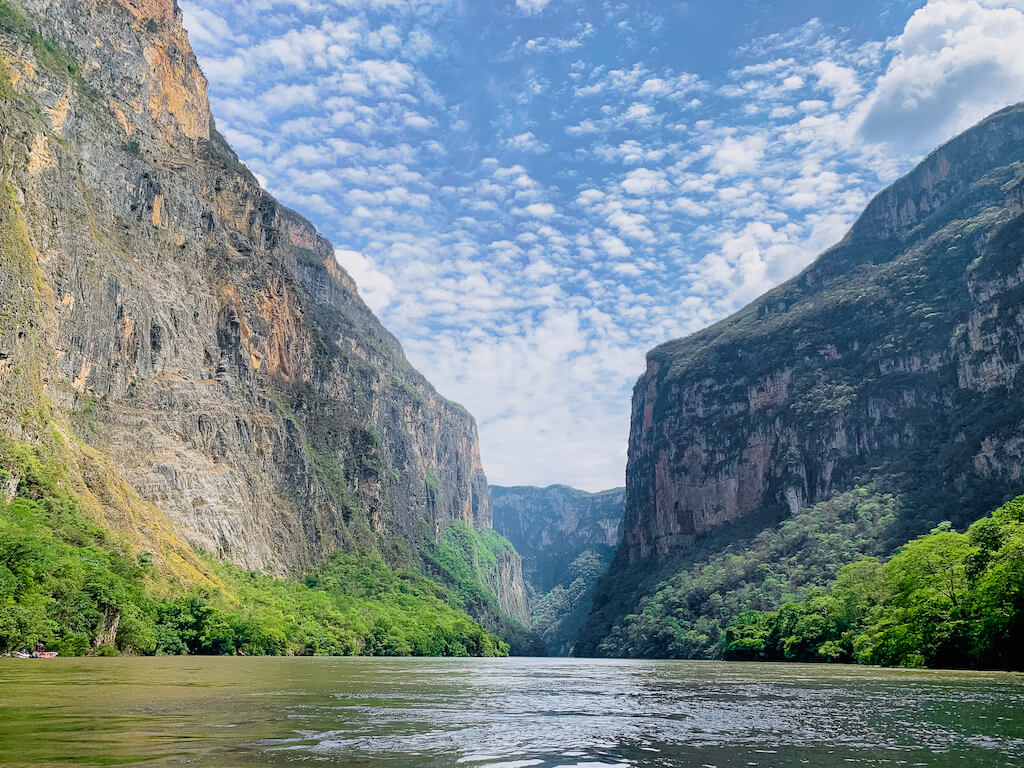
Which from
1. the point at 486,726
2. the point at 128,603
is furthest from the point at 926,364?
the point at 486,726

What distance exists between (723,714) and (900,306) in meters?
172

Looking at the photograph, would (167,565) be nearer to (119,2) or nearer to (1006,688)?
(1006,688)

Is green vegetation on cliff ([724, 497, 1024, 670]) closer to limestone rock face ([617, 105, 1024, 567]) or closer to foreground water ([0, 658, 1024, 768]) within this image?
foreground water ([0, 658, 1024, 768])

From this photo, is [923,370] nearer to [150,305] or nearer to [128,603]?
[150,305]

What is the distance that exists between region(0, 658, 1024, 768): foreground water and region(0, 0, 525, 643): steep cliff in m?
59.2

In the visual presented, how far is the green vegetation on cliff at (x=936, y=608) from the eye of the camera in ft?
140

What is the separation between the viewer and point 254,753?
12703 millimetres

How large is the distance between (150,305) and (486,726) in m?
107

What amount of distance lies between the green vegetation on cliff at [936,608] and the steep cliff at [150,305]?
71.6m

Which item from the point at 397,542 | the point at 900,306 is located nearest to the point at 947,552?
the point at 900,306

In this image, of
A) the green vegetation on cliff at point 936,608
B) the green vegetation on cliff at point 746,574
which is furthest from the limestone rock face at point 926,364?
the green vegetation on cliff at point 936,608

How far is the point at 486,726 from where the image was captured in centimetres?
1911

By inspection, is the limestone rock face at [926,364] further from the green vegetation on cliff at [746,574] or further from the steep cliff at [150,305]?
the steep cliff at [150,305]

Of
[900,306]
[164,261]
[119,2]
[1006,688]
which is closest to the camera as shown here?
[1006,688]
